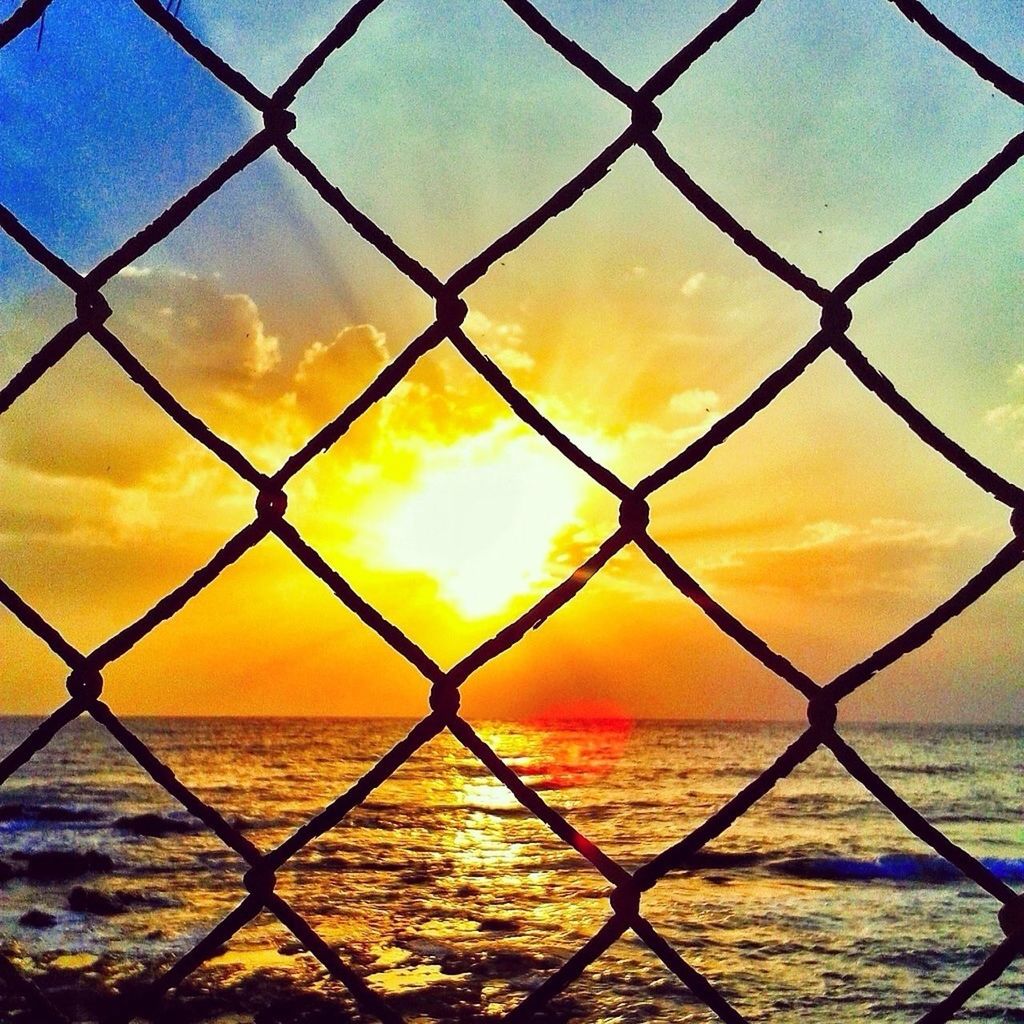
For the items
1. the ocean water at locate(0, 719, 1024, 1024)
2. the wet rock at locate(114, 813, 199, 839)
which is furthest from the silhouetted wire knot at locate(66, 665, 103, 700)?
the wet rock at locate(114, 813, 199, 839)

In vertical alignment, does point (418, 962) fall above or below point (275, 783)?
above

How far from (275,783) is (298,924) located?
2760 cm

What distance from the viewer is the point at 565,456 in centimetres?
100

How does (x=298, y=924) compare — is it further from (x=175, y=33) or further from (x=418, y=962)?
(x=418, y=962)

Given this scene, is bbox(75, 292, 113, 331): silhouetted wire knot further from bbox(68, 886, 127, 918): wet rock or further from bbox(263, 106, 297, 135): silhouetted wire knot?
bbox(68, 886, 127, 918): wet rock

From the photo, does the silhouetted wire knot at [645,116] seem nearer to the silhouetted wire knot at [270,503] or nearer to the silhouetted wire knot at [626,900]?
the silhouetted wire knot at [270,503]

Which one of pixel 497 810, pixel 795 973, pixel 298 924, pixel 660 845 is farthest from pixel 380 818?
pixel 298 924

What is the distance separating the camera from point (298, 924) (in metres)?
1.00

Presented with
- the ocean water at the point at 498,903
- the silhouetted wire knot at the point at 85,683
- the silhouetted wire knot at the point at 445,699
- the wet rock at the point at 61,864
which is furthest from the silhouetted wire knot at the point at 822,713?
the wet rock at the point at 61,864

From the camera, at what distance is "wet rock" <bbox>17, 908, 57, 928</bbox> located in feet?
33.0

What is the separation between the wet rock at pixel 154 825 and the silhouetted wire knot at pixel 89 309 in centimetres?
1803

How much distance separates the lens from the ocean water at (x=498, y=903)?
7.78 m

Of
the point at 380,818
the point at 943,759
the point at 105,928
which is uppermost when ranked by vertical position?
the point at 105,928

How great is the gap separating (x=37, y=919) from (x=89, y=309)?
11.4 m
